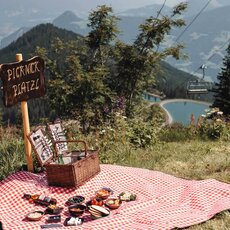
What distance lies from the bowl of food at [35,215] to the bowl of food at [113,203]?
103 centimetres

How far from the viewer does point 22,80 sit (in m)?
7.83

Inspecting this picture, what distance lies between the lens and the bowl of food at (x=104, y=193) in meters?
6.86

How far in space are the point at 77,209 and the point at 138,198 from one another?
3.68 ft

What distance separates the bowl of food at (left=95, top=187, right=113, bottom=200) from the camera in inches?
270

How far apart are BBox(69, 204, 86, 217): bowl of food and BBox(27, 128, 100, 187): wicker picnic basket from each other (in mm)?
756

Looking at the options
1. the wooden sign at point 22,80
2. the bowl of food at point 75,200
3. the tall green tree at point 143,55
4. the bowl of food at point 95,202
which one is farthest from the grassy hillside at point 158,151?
the tall green tree at point 143,55

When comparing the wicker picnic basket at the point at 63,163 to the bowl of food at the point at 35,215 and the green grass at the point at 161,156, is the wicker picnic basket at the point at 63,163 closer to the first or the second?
the green grass at the point at 161,156

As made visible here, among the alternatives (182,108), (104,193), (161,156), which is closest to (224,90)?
(161,156)

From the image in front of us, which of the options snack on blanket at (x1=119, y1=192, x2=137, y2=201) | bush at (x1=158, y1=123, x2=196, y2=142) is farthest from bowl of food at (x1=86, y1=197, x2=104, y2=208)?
bush at (x1=158, y1=123, x2=196, y2=142)

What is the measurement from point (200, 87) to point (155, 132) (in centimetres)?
1241

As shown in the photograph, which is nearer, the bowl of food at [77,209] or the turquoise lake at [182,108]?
the bowl of food at [77,209]

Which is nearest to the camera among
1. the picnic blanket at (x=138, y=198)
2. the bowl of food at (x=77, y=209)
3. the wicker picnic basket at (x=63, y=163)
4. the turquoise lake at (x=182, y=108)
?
the picnic blanket at (x=138, y=198)

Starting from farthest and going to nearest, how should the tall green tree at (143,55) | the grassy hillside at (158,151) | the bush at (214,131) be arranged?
the tall green tree at (143,55), the bush at (214,131), the grassy hillside at (158,151)

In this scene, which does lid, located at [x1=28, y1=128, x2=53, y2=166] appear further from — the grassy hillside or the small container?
the small container
